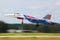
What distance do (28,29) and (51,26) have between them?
1.59 meters

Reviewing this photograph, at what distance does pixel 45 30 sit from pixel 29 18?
1.33m

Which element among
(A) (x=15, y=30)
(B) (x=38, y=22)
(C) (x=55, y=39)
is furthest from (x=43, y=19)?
(C) (x=55, y=39)

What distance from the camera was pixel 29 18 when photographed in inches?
576

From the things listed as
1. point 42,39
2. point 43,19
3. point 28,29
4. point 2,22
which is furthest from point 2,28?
point 42,39

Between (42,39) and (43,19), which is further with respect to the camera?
(43,19)

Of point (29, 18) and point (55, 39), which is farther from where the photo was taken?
point (29, 18)

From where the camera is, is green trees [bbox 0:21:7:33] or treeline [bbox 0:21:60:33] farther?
green trees [bbox 0:21:7:33]

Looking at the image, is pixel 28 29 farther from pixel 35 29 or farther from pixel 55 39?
pixel 55 39

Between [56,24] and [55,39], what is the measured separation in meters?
7.63

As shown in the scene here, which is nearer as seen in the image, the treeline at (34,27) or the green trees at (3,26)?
the treeline at (34,27)

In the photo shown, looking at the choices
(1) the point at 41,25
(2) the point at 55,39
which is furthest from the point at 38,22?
(2) the point at 55,39

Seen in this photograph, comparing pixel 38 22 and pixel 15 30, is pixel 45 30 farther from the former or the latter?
pixel 15 30

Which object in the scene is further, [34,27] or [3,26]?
[3,26]

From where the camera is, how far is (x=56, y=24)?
14562mm
